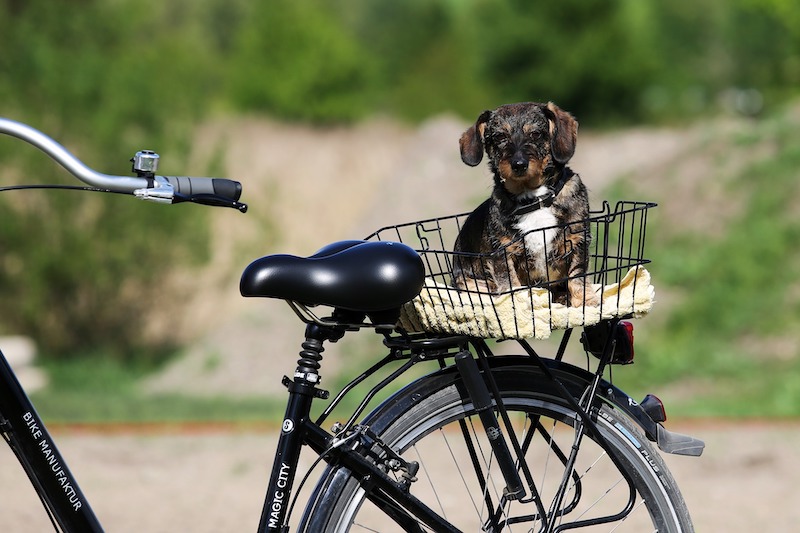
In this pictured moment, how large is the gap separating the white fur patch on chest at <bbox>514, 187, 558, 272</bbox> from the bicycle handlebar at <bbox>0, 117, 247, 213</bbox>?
2.80 ft

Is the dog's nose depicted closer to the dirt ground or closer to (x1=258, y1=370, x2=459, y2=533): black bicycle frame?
(x1=258, y1=370, x2=459, y2=533): black bicycle frame

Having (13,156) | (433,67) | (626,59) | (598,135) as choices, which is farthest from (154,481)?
(433,67)

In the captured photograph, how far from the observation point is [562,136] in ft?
10.1

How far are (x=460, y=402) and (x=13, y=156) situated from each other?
1330 cm

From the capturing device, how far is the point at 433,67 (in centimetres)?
3647

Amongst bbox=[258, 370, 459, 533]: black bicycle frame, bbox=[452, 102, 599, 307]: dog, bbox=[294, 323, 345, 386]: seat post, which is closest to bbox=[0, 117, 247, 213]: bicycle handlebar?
bbox=[294, 323, 345, 386]: seat post

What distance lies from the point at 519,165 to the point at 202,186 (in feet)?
2.94

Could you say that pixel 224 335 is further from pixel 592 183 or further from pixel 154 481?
pixel 154 481

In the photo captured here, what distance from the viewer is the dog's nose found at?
3010 mm

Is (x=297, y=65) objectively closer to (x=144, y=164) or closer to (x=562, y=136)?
(x=562, y=136)

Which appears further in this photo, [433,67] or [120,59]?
[433,67]

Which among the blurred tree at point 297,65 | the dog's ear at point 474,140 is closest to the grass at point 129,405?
the dog's ear at point 474,140

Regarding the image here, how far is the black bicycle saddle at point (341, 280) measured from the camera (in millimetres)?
2586

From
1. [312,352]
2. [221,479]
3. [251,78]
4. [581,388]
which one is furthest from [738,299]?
[251,78]
